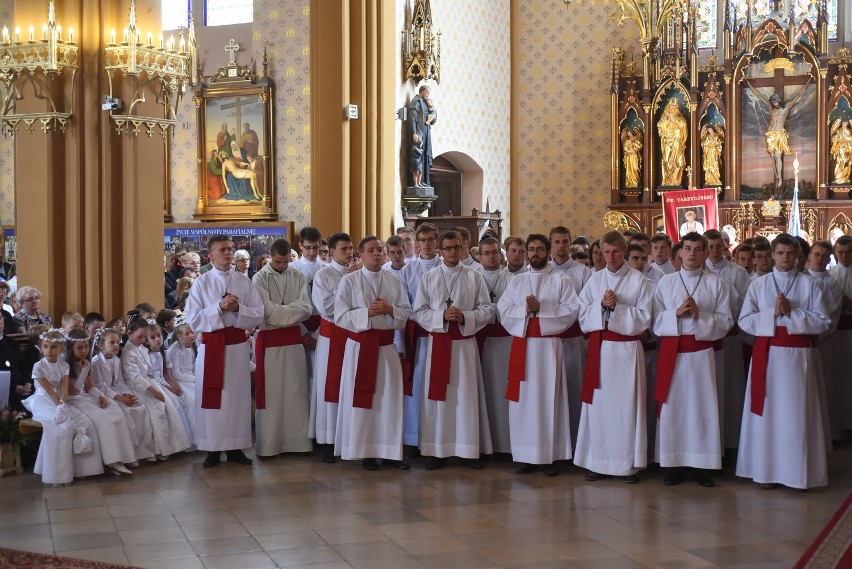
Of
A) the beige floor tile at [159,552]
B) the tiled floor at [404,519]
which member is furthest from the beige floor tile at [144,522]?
the beige floor tile at [159,552]

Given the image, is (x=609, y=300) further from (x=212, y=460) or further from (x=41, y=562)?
(x=41, y=562)

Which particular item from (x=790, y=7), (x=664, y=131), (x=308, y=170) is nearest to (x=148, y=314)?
(x=308, y=170)

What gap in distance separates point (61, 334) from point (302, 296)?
1.85 metres

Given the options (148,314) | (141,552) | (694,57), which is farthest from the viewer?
(694,57)

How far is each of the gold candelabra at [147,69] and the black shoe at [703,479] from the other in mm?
5414

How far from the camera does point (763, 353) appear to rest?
726 centimetres

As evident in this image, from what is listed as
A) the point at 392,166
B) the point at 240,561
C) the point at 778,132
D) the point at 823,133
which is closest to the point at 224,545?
the point at 240,561

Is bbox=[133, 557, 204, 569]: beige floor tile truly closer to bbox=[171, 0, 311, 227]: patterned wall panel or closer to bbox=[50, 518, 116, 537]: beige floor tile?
bbox=[50, 518, 116, 537]: beige floor tile

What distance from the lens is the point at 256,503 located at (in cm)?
679

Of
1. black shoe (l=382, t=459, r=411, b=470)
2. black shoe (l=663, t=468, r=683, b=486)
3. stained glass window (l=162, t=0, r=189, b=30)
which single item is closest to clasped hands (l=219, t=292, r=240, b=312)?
black shoe (l=382, t=459, r=411, b=470)

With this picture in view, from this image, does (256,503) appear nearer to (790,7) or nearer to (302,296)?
(302,296)

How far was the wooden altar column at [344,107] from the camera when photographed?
13.9 metres

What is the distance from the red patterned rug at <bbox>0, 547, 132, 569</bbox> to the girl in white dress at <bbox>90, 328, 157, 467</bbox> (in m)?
2.23

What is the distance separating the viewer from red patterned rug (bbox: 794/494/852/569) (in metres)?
5.37
